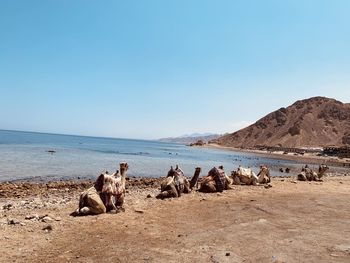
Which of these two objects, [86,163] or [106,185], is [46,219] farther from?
[86,163]

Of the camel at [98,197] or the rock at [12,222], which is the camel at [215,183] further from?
the rock at [12,222]

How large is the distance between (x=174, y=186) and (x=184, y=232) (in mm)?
6840

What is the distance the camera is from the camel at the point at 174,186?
665 inches

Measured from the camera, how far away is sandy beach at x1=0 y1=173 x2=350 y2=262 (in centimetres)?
845

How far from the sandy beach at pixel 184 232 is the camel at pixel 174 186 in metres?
0.77

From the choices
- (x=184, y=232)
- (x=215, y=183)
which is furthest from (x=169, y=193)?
(x=184, y=232)

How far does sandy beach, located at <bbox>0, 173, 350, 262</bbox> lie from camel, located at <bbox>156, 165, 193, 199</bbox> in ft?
2.53

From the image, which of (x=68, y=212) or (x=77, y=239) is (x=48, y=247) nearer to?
(x=77, y=239)

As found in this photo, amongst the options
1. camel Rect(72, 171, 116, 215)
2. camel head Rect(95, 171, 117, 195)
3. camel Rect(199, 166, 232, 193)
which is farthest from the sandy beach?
camel Rect(199, 166, 232, 193)

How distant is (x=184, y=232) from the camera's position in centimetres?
1053

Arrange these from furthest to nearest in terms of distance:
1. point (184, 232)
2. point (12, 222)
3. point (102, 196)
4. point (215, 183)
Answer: point (215, 183), point (102, 196), point (12, 222), point (184, 232)

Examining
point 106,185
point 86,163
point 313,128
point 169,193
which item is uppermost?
point 313,128

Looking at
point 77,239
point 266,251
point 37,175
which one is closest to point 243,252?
point 266,251

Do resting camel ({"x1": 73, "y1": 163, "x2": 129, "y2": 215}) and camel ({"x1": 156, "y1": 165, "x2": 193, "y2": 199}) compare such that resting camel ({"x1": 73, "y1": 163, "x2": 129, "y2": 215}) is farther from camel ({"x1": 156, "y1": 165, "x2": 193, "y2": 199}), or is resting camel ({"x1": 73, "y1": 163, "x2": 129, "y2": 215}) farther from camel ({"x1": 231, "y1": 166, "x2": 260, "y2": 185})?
camel ({"x1": 231, "y1": 166, "x2": 260, "y2": 185})
